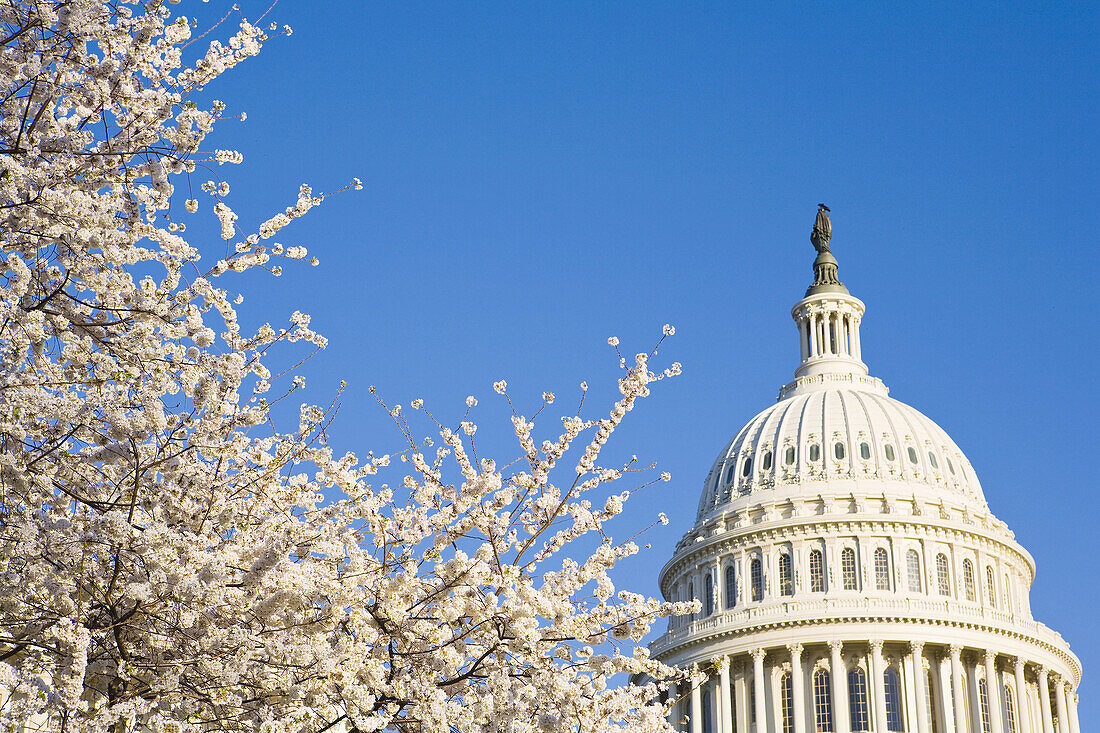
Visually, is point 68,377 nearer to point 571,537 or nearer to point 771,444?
point 571,537

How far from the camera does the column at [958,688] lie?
84250 mm

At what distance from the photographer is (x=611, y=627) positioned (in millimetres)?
15773

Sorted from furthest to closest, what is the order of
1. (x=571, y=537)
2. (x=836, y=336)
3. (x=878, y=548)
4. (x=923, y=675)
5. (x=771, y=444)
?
(x=836, y=336), (x=771, y=444), (x=878, y=548), (x=923, y=675), (x=571, y=537)

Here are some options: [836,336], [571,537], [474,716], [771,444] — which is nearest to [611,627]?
[571,537]

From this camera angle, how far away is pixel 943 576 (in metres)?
92.1

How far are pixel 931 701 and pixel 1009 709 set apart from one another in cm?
564

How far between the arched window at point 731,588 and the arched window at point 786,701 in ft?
23.8

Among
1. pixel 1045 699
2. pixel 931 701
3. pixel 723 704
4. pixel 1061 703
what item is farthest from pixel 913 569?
pixel 723 704

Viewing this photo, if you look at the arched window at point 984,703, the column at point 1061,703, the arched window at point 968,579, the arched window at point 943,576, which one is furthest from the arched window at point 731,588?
the column at point 1061,703

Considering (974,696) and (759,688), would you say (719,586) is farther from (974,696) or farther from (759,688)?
(974,696)

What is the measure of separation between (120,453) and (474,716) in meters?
4.32

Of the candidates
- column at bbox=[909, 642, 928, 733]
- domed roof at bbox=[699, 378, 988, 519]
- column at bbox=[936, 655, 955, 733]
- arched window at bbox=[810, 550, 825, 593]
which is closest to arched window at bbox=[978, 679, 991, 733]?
column at bbox=[936, 655, 955, 733]

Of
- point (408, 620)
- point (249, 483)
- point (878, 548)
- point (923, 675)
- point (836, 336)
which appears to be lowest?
point (408, 620)

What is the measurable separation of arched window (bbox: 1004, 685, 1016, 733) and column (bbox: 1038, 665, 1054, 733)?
10.7 ft
